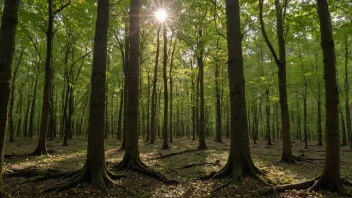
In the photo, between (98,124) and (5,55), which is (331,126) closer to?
(98,124)

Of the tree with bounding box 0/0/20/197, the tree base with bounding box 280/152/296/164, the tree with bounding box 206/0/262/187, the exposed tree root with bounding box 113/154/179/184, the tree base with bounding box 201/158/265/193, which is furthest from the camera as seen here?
the tree base with bounding box 280/152/296/164

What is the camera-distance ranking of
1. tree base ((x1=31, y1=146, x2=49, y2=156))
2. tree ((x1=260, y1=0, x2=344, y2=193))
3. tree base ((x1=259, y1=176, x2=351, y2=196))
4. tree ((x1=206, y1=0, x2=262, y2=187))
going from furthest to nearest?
1. tree base ((x1=31, y1=146, x2=49, y2=156))
2. tree ((x1=206, y1=0, x2=262, y2=187))
3. tree ((x1=260, y1=0, x2=344, y2=193))
4. tree base ((x1=259, y1=176, x2=351, y2=196))

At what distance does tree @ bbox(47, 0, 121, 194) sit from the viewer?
574cm

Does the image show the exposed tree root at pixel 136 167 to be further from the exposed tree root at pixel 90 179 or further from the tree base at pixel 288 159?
the tree base at pixel 288 159

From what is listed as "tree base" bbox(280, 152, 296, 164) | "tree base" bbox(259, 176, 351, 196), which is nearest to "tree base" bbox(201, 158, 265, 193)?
"tree base" bbox(259, 176, 351, 196)

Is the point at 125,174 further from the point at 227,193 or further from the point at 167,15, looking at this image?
the point at 167,15

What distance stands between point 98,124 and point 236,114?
440 centimetres

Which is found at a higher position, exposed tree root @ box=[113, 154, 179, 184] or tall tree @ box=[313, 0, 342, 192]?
tall tree @ box=[313, 0, 342, 192]

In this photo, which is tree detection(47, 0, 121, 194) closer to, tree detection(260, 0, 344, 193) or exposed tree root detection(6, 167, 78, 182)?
exposed tree root detection(6, 167, 78, 182)

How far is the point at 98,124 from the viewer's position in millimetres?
5988

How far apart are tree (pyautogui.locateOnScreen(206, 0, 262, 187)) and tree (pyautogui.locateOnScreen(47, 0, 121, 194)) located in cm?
357

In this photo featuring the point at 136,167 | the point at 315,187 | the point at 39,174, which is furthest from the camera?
the point at 136,167

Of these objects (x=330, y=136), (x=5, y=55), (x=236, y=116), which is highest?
(x=5, y=55)

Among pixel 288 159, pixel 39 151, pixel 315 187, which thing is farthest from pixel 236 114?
pixel 39 151
